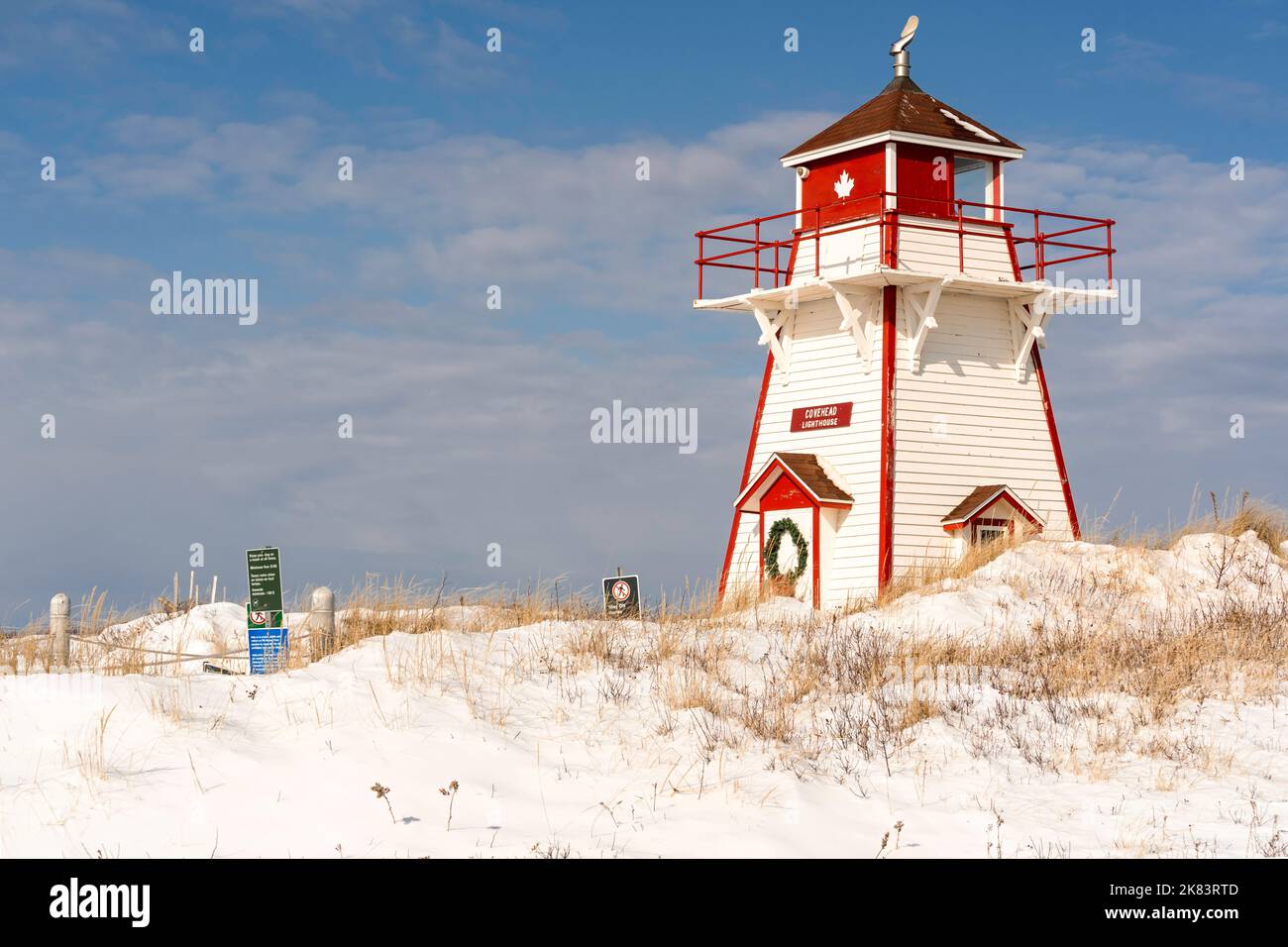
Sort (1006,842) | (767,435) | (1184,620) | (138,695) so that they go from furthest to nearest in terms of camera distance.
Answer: (767,435) < (1184,620) < (138,695) < (1006,842)

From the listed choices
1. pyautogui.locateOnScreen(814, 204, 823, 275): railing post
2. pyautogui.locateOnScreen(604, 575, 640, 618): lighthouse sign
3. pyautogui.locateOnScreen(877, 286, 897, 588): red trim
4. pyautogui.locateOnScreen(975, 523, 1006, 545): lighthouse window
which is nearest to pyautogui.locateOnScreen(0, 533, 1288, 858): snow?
pyautogui.locateOnScreen(604, 575, 640, 618): lighthouse sign

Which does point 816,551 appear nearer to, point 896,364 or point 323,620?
point 896,364

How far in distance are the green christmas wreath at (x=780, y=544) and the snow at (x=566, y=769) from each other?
1047cm

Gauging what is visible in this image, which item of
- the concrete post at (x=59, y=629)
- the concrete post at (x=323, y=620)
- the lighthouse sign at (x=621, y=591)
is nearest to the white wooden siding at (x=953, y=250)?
the lighthouse sign at (x=621, y=591)

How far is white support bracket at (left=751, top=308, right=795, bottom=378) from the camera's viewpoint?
2739 cm

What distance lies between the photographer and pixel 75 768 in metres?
10.7

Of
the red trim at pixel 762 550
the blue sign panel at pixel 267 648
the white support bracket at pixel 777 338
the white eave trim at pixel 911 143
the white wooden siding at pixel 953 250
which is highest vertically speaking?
the white eave trim at pixel 911 143

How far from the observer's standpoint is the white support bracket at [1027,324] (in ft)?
86.9

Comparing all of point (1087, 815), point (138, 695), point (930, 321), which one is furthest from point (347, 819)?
point (930, 321)

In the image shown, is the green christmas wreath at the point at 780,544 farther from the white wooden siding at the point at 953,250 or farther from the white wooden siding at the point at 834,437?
the white wooden siding at the point at 953,250
